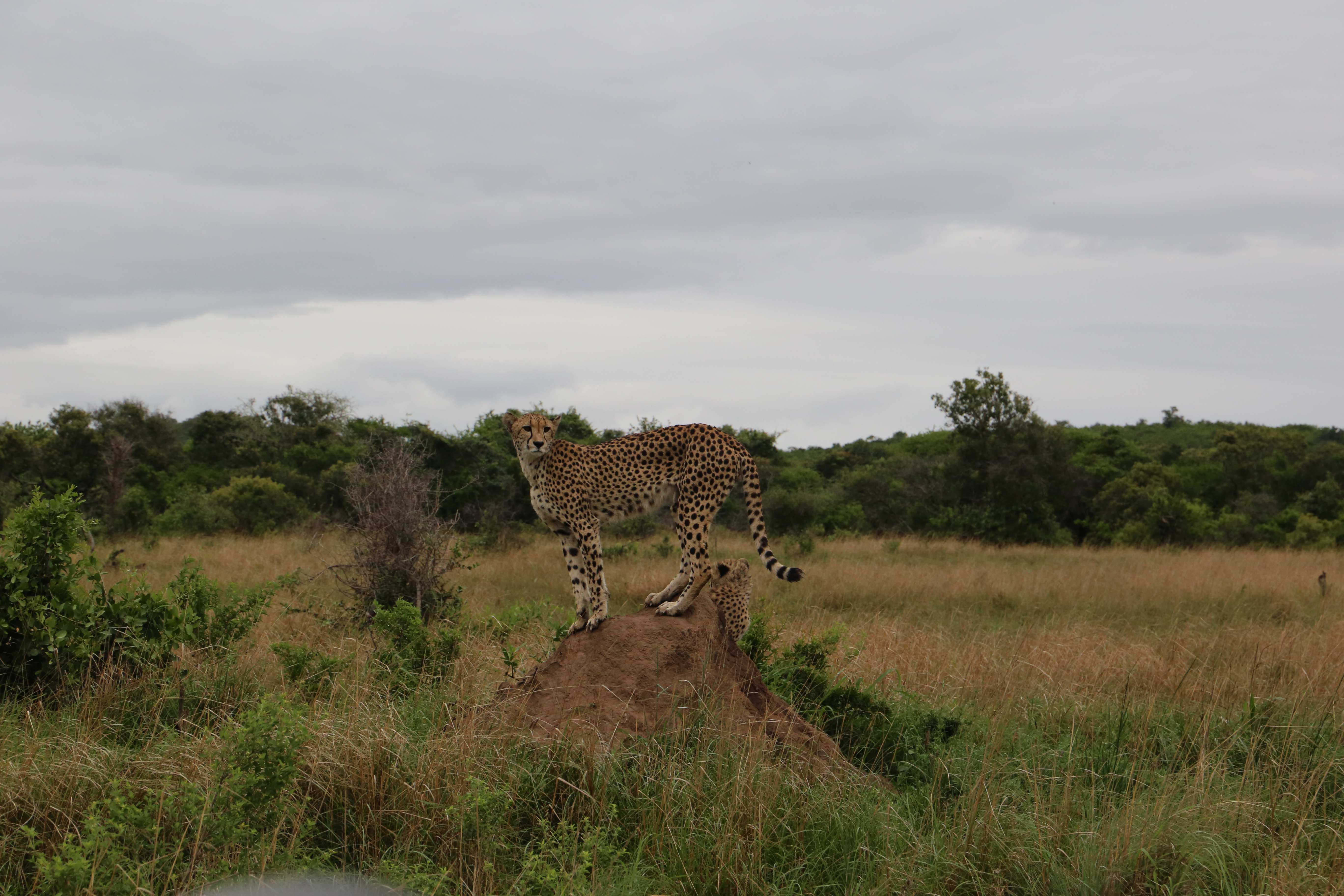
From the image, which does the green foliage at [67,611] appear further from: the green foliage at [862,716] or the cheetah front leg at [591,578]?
the green foliage at [862,716]

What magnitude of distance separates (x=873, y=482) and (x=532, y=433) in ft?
79.2

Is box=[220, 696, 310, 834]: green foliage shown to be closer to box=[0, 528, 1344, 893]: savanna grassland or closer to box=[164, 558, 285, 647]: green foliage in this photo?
box=[0, 528, 1344, 893]: savanna grassland

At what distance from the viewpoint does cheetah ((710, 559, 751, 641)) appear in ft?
24.6

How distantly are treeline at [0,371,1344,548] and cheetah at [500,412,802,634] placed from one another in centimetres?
1216

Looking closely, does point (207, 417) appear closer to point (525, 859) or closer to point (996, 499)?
point (996, 499)

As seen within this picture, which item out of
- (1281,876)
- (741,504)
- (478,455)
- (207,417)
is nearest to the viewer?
(1281,876)

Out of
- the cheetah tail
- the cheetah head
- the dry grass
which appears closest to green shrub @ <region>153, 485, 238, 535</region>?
the dry grass

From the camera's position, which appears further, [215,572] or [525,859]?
[215,572]

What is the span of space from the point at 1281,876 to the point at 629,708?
299 cm

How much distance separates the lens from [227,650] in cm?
714

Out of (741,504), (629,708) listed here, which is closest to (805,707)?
(629,708)

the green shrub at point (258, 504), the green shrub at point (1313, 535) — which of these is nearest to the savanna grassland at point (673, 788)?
the green shrub at point (258, 504)

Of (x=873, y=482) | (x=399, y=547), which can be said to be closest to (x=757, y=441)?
(x=873, y=482)

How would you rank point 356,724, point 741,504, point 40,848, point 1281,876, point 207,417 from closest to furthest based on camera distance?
1. point 1281,876
2. point 40,848
3. point 356,724
4. point 741,504
5. point 207,417
